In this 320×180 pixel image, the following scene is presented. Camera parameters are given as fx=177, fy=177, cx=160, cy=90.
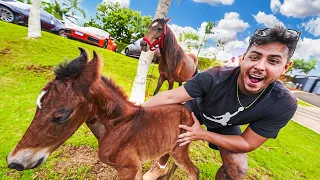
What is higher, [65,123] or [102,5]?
[102,5]

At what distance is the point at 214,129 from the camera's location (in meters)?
2.81

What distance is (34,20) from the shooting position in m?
8.19

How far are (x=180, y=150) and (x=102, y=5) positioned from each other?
45304 millimetres

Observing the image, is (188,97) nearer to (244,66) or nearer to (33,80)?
(244,66)

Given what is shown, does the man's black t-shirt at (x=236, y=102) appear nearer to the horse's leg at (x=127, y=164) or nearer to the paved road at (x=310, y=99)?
the horse's leg at (x=127, y=164)

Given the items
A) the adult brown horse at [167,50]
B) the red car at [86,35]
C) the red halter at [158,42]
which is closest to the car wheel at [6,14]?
the red car at [86,35]

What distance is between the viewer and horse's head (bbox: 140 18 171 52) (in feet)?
14.2

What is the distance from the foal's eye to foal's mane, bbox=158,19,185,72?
3.71 meters

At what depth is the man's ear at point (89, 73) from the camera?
57.6 inches

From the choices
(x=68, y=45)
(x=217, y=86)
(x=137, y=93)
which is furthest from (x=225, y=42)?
(x=217, y=86)

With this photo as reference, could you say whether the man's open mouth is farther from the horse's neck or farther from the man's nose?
the horse's neck

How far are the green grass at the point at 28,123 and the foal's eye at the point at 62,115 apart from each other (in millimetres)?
736

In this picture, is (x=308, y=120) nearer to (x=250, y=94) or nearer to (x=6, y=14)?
(x=250, y=94)

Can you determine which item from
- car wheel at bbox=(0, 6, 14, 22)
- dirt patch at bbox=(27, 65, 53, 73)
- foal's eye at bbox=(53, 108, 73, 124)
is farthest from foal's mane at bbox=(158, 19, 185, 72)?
car wheel at bbox=(0, 6, 14, 22)
